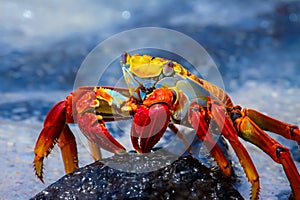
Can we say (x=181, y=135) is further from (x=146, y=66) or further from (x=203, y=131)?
(x=203, y=131)

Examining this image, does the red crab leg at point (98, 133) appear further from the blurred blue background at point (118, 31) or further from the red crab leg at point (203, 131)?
the blurred blue background at point (118, 31)

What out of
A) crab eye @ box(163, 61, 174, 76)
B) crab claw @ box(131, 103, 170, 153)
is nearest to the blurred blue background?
crab eye @ box(163, 61, 174, 76)

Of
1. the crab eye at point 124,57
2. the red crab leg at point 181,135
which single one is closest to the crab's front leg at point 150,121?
the crab eye at point 124,57

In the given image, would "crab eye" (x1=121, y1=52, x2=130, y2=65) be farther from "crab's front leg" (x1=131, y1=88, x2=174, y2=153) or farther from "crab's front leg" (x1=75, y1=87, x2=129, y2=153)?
"crab's front leg" (x1=131, y1=88, x2=174, y2=153)

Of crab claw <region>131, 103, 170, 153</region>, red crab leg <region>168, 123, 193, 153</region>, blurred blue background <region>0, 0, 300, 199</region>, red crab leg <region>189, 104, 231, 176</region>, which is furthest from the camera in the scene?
blurred blue background <region>0, 0, 300, 199</region>

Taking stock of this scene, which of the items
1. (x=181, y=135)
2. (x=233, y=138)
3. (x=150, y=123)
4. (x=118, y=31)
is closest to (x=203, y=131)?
(x=233, y=138)

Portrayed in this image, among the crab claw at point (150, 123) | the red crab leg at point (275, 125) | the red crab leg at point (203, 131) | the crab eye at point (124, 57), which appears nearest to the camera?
the crab claw at point (150, 123)
